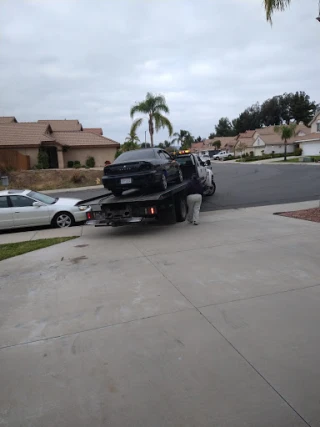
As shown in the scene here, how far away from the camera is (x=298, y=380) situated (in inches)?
109

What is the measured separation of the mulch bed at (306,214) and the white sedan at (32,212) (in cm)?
623

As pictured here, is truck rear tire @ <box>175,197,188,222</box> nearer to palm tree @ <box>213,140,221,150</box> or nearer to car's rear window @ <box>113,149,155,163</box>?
car's rear window @ <box>113,149,155,163</box>

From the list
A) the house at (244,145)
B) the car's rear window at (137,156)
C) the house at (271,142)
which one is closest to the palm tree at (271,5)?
the car's rear window at (137,156)

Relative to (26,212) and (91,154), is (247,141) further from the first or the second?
(26,212)

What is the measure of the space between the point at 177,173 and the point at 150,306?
7252 mm

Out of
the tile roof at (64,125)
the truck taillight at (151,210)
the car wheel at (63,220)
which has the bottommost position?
the car wheel at (63,220)

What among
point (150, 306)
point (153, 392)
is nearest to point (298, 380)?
point (153, 392)

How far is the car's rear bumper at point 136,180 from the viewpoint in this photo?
28.4ft

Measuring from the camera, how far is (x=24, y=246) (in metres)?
8.37

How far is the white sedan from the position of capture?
11.0m

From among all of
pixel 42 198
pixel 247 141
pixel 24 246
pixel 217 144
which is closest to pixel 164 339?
pixel 24 246

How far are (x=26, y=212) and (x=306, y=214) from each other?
863 centimetres

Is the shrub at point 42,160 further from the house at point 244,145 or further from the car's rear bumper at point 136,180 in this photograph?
the house at point 244,145

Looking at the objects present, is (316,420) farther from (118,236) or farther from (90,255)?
(118,236)
